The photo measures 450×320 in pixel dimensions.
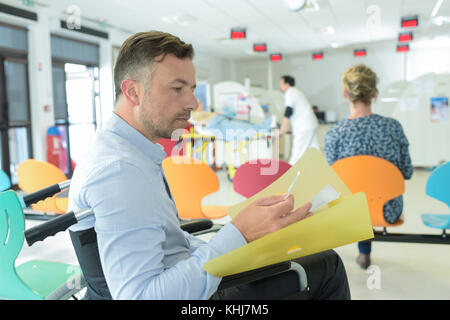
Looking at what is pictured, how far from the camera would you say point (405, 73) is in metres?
10.2

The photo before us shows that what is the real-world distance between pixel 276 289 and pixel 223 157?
6776mm

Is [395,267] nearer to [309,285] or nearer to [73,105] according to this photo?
[309,285]

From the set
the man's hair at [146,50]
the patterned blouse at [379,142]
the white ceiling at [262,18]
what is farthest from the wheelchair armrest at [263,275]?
the white ceiling at [262,18]

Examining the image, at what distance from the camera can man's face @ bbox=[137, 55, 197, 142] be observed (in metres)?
0.96

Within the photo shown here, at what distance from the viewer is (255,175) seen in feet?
7.52

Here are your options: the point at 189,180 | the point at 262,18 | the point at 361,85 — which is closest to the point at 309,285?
the point at 189,180

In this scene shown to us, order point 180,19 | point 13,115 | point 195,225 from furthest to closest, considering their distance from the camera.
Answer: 1. point 180,19
2. point 13,115
3. point 195,225

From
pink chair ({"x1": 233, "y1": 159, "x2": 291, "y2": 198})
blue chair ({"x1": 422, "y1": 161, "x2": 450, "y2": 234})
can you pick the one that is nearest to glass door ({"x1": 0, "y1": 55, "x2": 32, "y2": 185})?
pink chair ({"x1": 233, "y1": 159, "x2": 291, "y2": 198})

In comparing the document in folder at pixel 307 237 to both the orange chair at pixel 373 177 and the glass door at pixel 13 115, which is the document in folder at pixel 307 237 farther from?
the glass door at pixel 13 115

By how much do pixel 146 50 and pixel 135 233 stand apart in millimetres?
457

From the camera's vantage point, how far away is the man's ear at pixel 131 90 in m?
0.98

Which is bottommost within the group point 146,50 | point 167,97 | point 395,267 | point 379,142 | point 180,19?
point 395,267

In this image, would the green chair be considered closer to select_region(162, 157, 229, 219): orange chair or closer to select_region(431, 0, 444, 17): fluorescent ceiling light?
select_region(162, 157, 229, 219): orange chair
